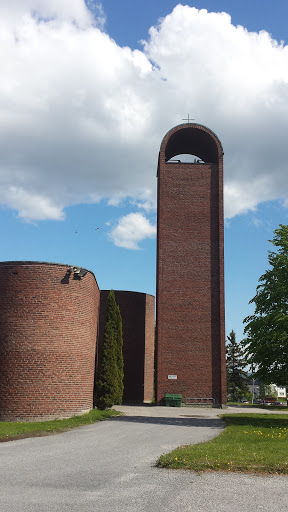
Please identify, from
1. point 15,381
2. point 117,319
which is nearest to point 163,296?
point 117,319

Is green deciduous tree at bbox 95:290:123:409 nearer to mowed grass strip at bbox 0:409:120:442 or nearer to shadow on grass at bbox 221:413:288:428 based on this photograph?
mowed grass strip at bbox 0:409:120:442

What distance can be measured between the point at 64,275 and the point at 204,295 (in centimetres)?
1378

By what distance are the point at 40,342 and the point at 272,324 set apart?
9.80 m

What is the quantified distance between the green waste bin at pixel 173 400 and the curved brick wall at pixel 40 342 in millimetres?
10208

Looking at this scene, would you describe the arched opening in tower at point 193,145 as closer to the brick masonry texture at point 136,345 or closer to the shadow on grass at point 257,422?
the brick masonry texture at point 136,345

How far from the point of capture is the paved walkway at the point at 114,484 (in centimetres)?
588

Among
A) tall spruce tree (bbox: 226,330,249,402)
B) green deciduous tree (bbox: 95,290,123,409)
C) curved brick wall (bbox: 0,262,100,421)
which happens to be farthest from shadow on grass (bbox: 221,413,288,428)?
tall spruce tree (bbox: 226,330,249,402)

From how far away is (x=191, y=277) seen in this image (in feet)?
104

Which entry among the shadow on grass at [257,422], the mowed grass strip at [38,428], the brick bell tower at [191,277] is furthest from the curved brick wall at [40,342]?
the brick bell tower at [191,277]

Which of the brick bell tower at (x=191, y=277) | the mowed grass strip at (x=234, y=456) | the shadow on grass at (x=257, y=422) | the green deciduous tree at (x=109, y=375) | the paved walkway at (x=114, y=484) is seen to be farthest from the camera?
the brick bell tower at (x=191, y=277)

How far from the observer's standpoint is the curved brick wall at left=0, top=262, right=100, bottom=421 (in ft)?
59.9

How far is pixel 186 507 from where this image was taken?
579 cm

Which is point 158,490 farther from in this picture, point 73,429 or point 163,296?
point 163,296

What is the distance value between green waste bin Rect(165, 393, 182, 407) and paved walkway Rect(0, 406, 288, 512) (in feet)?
61.8
